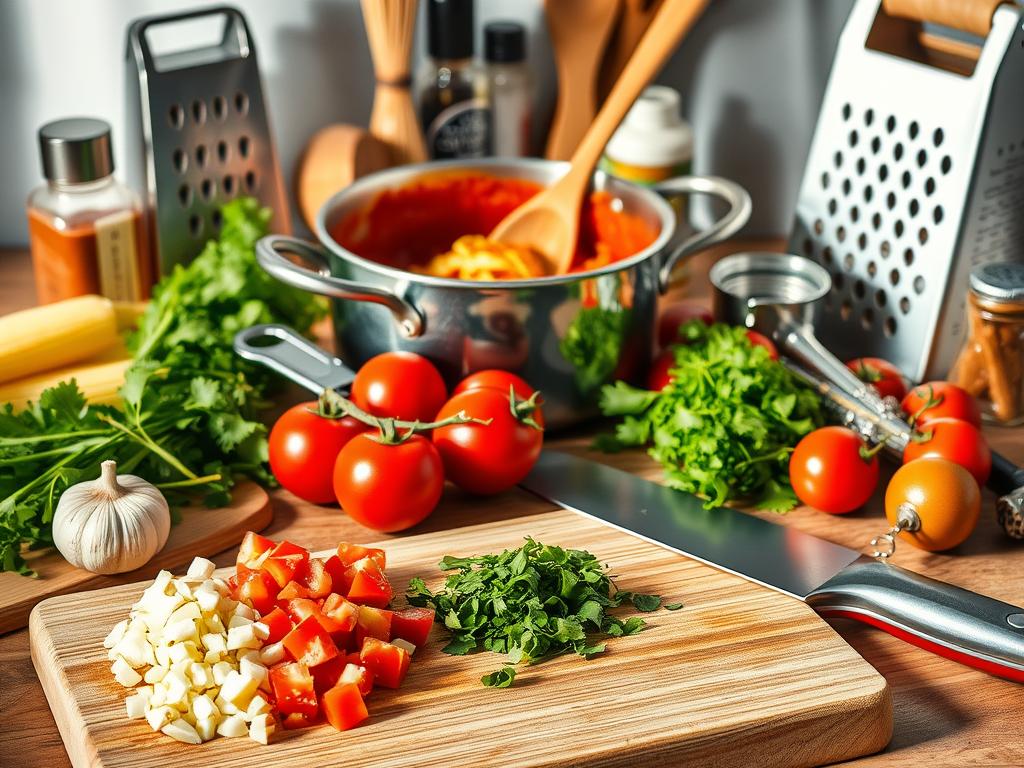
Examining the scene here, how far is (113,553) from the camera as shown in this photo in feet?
3.80

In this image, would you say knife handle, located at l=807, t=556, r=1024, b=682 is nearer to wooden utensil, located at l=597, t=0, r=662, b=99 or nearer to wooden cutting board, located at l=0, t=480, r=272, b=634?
wooden cutting board, located at l=0, t=480, r=272, b=634

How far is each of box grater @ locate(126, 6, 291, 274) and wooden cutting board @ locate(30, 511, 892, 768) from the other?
69cm

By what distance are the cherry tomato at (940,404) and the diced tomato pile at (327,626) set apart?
629mm

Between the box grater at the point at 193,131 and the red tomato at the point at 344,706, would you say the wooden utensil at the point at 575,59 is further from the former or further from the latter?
the red tomato at the point at 344,706

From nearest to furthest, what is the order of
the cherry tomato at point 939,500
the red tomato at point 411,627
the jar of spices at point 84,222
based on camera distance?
the red tomato at point 411,627, the cherry tomato at point 939,500, the jar of spices at point 84,222

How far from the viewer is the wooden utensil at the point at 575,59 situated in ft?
6.02

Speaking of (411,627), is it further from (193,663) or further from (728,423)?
(728,423)

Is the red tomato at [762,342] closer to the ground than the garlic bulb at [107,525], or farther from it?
farther from it

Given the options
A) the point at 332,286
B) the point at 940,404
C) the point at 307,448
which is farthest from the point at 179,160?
the point at 940,404

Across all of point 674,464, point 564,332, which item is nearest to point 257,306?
point 564,332

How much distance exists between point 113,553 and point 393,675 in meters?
0.32

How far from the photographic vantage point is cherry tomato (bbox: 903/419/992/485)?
130cm

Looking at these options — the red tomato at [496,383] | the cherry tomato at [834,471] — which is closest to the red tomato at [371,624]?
the red tomato at [496,383]

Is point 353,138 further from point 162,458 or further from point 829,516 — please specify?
point 829,516
